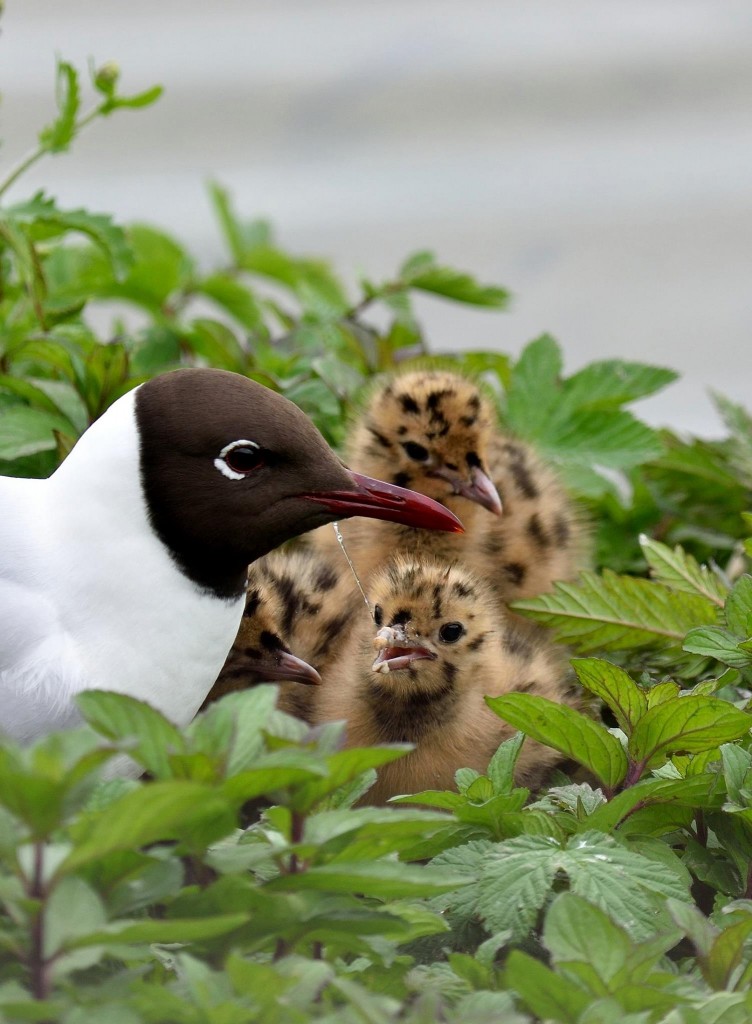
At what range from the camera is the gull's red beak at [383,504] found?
2174 millimetres

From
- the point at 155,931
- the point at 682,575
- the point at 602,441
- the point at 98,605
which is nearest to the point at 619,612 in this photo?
the point at 682,575

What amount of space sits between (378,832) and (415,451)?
138cm

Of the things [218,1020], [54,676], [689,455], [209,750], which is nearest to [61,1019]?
[218,1020]

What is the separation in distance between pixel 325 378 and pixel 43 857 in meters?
1.67

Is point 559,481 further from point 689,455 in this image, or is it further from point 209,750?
point 209,750

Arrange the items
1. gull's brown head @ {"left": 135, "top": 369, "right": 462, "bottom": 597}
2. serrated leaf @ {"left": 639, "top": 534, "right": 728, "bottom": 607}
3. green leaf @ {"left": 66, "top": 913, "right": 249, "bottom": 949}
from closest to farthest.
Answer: green leaf @ {"left": 66, "top": 913, "right": 249, "bottom": 949}, gull's brown head @ {"left": 135, "top": 369, "right": 462, "bottom": 597}, serrated leaf @ {"left": 639, "top": 534, "right": 728, "bottom": 607}

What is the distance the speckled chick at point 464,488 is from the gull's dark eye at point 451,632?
35cm

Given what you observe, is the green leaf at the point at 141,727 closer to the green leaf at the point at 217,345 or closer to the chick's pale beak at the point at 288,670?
the chick's pale beak at the point at 288,670

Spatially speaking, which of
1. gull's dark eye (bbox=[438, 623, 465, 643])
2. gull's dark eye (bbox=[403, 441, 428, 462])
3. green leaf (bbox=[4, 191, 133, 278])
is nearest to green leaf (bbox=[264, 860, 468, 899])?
gull's dark eye (bbox=[438, 623, 465, 643])

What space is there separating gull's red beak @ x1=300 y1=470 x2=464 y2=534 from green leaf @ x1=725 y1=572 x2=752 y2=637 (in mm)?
439

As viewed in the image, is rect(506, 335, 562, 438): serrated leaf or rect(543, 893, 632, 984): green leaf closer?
rect(543, 893, 632, 984): green leaf

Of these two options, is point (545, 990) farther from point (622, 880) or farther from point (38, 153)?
point (38, 153)

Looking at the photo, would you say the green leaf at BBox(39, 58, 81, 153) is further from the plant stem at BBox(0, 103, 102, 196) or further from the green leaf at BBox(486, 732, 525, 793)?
the green leaf at BBox(486, 732, 525, 793)

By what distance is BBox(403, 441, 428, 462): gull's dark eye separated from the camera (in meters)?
2.82
